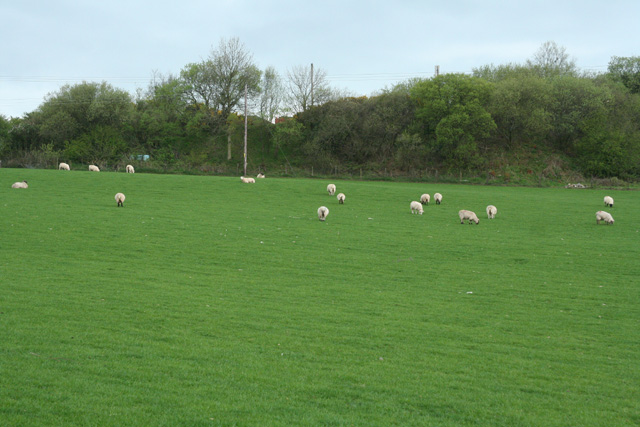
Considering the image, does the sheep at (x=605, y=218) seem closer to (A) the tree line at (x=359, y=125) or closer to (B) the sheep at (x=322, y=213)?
(B) the sheep at (x=322, y=213)

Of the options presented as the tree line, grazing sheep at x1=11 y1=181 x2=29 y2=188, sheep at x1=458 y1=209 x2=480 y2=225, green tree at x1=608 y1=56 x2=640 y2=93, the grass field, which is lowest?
the grass field

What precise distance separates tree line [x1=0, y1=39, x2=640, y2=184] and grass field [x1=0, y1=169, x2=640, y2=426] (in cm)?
5139

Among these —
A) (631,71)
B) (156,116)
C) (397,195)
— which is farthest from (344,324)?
(631,71)

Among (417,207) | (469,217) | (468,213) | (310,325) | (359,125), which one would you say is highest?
(359,125)

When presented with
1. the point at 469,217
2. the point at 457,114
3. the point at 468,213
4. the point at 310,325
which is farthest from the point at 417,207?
the point at 457,114

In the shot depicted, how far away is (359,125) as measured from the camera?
85688 mm

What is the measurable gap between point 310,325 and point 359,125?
7712cm

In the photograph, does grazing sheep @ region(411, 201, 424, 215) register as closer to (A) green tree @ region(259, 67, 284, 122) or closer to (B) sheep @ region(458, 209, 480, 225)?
(B) sheep @ region(458, 209, 480, 225)

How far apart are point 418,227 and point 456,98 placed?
50.9 m

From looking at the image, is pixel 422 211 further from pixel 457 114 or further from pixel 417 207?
pixel 457 114

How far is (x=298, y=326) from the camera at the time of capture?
1095 centimetres

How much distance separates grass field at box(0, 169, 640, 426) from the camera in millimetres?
7047

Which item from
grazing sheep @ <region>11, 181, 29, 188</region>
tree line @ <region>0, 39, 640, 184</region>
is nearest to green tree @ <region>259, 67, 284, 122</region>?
tree line @ <region>0, 39, 640, 184</region>

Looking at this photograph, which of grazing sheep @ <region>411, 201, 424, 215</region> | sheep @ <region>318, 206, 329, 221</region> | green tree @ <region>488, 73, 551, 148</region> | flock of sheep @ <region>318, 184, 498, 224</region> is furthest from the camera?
green tree @ <region>488, 73, 551, 148</region>
